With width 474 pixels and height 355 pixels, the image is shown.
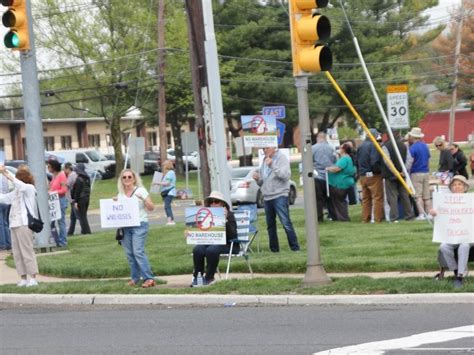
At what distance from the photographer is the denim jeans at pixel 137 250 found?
47.5 ft

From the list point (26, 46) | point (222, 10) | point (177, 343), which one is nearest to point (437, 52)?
point (222, 10)

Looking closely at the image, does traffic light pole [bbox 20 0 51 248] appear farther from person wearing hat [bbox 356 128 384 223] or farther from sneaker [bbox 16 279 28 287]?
person wearing hat [bbox 356 128 384 223]

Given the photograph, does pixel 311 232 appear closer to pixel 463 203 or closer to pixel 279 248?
pixel 463 203

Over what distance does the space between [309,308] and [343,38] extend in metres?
49.9

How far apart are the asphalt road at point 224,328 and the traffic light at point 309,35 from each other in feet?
9.75

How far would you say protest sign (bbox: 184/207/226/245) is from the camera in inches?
560

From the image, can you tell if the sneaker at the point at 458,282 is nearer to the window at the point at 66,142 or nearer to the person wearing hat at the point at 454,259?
the person wearing hat at the point at 454,259

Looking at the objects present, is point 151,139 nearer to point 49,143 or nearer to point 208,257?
point 49,143

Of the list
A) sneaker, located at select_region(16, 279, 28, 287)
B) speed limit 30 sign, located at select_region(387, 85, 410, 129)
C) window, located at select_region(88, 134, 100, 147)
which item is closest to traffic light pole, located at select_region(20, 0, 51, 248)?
sneaker, located at select_region(16, 279, 28, 287)

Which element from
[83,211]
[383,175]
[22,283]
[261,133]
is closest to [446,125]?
[83,211]

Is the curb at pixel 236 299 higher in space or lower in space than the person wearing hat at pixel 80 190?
lower

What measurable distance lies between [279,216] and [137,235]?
2885 millimetres

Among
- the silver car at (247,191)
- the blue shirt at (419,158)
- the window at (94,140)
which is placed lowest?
the silver car at (247,191)

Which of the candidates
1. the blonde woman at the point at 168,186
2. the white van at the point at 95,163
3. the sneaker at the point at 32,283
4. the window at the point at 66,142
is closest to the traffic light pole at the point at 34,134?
the sneaker at the point at 32,283
